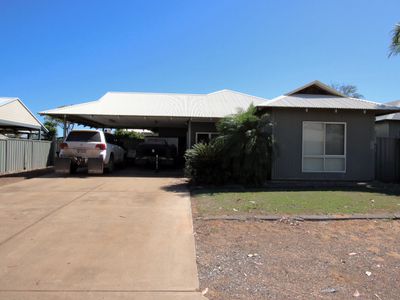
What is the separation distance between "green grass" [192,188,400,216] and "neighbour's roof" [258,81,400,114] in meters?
3.39

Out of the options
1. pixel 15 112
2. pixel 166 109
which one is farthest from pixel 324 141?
pixel 15 112

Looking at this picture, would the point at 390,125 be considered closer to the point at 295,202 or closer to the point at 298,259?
the point at 295,202

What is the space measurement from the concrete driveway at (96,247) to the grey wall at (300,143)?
201 inches

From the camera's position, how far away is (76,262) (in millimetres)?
5270

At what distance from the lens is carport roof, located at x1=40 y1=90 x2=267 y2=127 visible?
59.4ft

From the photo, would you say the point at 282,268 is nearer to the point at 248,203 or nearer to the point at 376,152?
the point at 248,203

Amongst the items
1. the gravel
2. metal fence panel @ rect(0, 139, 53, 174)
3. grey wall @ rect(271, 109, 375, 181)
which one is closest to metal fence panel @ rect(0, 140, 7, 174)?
metal fence panel @ rect(0, 139, 53, 174)

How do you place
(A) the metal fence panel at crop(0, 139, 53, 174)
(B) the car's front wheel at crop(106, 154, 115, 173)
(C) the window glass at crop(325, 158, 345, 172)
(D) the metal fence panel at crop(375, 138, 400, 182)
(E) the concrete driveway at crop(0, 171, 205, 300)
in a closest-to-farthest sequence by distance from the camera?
1. (E) the concrete driveway at crop(0, 171, 205, 300)
2. (C) the window glass at crop(325, 158, 345, 172)
3. (D) the metal fence panel at crop(375, 138, 400, 182)
4. (A) the metal fence panel at crop(0, 139, 53, 174)
5. (B) the car's front wheel at crop(106, 154, 115, 173)

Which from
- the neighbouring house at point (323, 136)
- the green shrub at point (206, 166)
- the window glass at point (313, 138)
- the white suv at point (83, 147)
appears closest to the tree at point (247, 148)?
the green shrub at point (206, 166)

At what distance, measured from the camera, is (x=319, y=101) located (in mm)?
14695

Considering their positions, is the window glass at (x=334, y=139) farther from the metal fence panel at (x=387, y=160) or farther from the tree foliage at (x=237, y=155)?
the tree foliage at (x=237, y=155)

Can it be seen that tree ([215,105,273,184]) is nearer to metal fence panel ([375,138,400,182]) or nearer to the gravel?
the gravel

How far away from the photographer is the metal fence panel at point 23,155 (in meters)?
16.9

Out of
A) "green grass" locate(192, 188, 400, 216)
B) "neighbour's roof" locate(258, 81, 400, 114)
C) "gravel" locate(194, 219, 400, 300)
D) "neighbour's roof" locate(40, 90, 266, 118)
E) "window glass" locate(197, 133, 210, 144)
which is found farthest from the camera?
"window glass" locate(197, 133, 210, 144)
